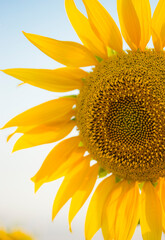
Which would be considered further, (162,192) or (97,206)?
(97,206)

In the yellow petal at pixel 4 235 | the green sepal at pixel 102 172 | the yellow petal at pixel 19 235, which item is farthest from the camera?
the yellow petal at pixel 19 235

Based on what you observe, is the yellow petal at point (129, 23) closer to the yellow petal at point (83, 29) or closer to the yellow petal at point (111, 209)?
the yellow petal at point (83, 29)

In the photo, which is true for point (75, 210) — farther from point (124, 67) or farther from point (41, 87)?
point (124, 67)

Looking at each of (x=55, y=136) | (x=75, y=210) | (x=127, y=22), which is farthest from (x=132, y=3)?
(x=75, y=210)

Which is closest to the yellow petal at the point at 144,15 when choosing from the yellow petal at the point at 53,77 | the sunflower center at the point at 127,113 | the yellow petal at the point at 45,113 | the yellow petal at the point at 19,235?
the sunflower center at the point at 127,113

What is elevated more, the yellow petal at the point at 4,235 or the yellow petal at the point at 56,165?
the yellow petal at the point at 56,165

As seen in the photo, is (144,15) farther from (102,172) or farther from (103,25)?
(102,172)

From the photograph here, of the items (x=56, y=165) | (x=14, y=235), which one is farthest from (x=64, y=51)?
(x=14, y=235)
